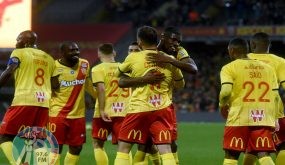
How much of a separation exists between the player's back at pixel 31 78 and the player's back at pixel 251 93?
2558 mm

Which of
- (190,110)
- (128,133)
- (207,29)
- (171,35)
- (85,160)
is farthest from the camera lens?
(207,29)

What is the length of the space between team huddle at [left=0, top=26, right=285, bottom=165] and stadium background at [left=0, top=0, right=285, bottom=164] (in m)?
19.9

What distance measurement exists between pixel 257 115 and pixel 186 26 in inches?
1070

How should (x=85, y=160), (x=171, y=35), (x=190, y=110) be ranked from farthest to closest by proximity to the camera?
(x=190, y=110) < (x=85, y=160) < (x=171, y=35)

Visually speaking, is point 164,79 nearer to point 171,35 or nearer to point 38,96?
point 171,35

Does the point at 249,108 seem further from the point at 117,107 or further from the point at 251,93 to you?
the point at 117,107

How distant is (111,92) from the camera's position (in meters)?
13.0

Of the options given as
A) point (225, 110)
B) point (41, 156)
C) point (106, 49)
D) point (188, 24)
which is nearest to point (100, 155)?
point (106, 49)

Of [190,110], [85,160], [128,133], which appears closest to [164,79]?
[128,133]

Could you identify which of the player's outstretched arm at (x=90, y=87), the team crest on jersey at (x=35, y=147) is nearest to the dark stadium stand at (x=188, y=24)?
the player's outstretched arm at (x=90, y=87)

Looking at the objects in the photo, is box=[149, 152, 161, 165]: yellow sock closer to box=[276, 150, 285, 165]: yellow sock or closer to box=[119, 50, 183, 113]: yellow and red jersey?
box=[276, 150, 285, 165]: yellow sock

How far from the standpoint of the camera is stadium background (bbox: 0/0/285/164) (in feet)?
118

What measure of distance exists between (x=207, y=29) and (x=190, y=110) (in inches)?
174

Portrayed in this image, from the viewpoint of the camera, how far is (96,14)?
40094mm
